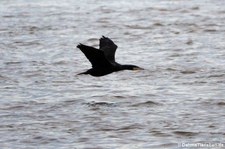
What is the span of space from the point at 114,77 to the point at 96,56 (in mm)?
3129

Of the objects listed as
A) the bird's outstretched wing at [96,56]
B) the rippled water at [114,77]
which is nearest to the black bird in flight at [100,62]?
the bird's outstretched wing at [96,56]

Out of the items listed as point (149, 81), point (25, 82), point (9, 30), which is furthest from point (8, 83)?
point (9, 30)

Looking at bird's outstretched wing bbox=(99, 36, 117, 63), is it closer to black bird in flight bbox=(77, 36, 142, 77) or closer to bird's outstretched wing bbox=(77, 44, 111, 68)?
black bird in flight bbox=(77, 36, 142, 77)

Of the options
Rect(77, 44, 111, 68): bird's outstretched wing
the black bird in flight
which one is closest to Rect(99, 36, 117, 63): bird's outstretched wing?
the black bird in flight

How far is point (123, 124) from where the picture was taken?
1331 centimetres

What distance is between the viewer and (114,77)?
56.7 feet

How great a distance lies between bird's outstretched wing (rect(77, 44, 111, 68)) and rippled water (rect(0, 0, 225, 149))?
0.65 meters

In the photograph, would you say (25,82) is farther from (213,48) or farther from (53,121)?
(213,48)

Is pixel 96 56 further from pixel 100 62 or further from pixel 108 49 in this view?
pixel 108 49

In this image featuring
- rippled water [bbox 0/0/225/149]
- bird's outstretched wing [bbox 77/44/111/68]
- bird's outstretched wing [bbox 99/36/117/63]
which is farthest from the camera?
bird's outstretched wing [bbox 99/36/117/63]

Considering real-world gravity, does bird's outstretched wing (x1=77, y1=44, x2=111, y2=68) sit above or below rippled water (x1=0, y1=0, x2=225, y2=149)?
above

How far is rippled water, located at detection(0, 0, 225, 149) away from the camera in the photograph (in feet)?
42.2

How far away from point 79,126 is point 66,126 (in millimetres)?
176

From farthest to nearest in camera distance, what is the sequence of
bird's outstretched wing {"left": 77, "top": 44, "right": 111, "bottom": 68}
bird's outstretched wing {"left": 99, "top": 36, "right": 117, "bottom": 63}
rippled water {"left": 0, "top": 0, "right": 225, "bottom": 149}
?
bird's outstretched wing {"left": 99, "top": 36, "right": 117, "bottom": 63} → bird's outstretched wing {"left": 77, "top": 44, "right": 111, "bottom": 68} → rippled water {"left": 0, "top": 0, "right": 225, "bottom": 149}
